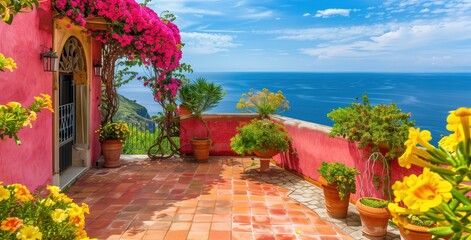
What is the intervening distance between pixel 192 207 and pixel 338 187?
2195mm

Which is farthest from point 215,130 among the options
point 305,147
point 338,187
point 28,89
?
point 28,89

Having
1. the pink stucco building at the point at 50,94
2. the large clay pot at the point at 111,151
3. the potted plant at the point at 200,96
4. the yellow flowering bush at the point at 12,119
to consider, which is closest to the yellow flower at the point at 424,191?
the yellow flowering bush at the point at 12,119

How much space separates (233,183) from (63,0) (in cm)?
431

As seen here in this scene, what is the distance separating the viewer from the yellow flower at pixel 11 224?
1.59 m

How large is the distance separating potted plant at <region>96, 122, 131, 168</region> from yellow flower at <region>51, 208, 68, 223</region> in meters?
5.89

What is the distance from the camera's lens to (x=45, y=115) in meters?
5.23

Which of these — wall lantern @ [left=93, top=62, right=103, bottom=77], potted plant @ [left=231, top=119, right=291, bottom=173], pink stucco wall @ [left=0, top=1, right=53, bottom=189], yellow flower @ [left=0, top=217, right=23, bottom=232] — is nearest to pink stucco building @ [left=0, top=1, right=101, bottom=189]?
pink stucco wall @ [left=0, top=1, right=53, bottom=189]

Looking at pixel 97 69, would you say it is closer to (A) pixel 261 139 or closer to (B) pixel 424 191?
(A) pixel 261 139

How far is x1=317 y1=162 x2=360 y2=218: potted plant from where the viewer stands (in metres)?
4.57

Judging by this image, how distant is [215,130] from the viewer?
29.2 ft

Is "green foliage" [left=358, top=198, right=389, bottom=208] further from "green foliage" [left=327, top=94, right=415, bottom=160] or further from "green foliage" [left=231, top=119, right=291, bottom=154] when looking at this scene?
"green foliage" [left=231, top=119, right=291, bottom=154]

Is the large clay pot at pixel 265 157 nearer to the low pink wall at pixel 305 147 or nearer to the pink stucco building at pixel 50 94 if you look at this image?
the low pink wall at pixel 305 147

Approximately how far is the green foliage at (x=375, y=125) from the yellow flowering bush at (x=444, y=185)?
359cm

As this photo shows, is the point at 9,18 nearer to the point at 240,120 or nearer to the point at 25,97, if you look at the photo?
the point at 25,97
